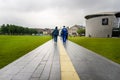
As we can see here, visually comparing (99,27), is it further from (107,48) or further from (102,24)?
(107,48)

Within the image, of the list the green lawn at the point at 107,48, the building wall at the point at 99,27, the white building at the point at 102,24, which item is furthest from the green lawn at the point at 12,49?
the building wall at the point at 99,27

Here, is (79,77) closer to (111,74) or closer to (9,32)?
(111,74)

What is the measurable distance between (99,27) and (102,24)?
101 inches

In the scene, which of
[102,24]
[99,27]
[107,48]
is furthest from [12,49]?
[99,27]

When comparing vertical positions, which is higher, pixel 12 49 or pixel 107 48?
pixel 12 49

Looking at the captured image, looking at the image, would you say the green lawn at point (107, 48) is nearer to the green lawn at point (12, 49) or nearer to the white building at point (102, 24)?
the green lawn at point (12, 49)

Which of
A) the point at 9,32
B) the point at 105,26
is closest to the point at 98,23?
the point at 105,26

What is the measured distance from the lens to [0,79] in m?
4.43

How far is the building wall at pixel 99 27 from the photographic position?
98188mm

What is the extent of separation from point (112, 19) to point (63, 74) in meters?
98.0

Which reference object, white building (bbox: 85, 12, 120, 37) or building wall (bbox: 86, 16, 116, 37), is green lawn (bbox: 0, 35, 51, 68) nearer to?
white building (bbox: 85, 12, 120, 37)

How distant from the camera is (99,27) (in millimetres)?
105250

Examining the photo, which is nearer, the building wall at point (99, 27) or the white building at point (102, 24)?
the white building at point (102, 24)

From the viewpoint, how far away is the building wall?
98.2m
